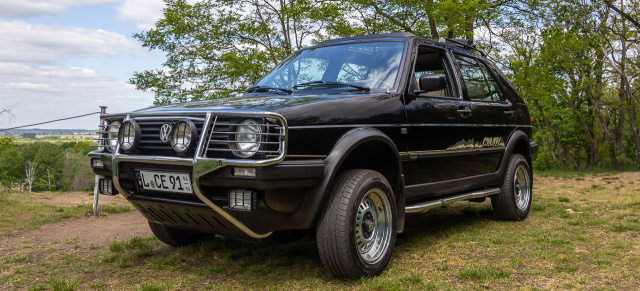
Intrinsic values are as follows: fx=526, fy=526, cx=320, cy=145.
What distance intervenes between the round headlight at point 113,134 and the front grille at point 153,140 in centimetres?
37

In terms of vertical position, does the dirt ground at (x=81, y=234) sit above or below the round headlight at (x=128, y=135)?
below

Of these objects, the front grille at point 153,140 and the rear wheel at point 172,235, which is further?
the rear wheel at point 172,235

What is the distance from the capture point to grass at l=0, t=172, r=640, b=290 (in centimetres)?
391

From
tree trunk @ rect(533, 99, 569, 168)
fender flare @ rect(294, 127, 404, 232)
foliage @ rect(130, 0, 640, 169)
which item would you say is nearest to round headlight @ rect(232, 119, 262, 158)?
fender flare @ rect(294, 127, 404, 232)

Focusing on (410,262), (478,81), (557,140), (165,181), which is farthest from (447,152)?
(557,140)

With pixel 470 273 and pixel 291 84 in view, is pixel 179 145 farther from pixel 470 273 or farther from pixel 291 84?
pixel 470 273

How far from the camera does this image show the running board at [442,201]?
467 cm

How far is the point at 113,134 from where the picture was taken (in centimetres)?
424

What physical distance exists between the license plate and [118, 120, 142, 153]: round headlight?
195 millimetres

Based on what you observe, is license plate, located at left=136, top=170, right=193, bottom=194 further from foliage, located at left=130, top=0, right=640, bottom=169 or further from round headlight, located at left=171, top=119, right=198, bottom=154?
foliage, located at left=130, top=0, right=640, bottom=169

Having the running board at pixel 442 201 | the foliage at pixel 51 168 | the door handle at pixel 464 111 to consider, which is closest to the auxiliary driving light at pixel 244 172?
the running board at pixel 442 201

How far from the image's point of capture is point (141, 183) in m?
A: 3.85

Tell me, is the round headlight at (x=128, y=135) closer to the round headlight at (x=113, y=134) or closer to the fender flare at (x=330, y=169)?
the round headlight at (x=113, y=134)

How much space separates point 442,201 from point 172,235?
8.66 ft
